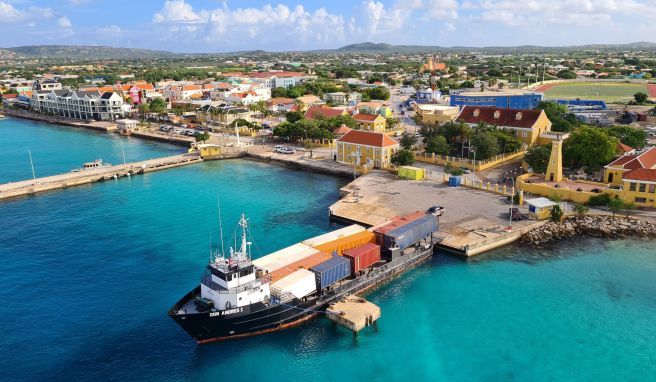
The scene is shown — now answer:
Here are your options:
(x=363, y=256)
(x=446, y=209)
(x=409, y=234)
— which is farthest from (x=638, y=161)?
(x=363, y=256)

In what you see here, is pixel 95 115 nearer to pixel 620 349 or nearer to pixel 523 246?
pixel 523 246

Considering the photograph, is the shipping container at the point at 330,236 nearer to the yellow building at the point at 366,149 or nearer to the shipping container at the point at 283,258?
the shipping container at the point at 283,258

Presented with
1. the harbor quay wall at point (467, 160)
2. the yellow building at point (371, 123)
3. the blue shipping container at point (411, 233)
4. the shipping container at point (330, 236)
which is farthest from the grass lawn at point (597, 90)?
the shipping container at point (330, 236)

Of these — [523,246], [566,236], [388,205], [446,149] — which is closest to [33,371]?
[388,205]

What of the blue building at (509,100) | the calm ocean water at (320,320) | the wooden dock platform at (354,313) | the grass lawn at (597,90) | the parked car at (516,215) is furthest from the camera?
the grass lawn at (597,90)

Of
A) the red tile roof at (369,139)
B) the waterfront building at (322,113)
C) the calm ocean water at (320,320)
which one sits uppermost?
Answer: the waterfront building at (322,113)

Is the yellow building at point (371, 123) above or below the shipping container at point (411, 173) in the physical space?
above

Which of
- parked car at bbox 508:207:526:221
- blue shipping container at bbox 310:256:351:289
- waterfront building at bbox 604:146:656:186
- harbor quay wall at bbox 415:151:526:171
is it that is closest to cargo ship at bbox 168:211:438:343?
blue shipping container at bbox 310:256:351:289
